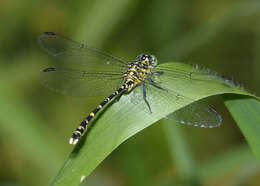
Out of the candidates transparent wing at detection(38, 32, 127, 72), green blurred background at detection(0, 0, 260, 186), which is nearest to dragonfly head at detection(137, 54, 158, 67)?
transparent wing at detection(38, 32, 127, 72)

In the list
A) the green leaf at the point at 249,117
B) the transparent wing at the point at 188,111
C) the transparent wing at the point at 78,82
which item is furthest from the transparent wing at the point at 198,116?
the transparent wing at the point at 78,82

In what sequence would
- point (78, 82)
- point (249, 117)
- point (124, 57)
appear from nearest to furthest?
point (249, 117) → point (78, 82) → point (124, 57)

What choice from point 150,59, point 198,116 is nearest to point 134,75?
point 150,59

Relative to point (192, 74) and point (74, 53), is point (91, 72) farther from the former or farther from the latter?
point (192, 74)

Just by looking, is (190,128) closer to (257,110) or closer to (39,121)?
(39,121)

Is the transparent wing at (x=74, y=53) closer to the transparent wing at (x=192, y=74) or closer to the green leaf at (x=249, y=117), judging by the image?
the transparent wing at (x=192, y=74)

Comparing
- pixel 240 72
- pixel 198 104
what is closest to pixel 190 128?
pixel 240 72
